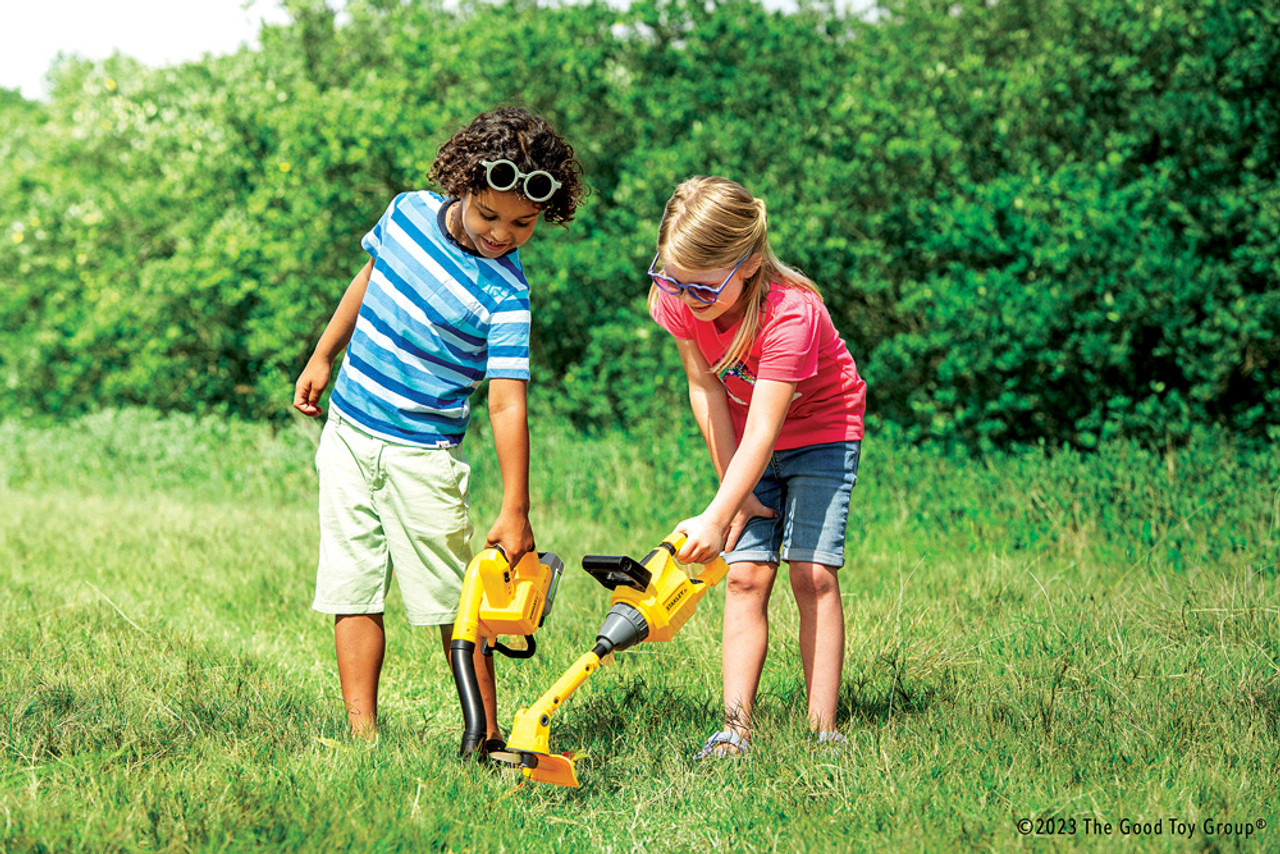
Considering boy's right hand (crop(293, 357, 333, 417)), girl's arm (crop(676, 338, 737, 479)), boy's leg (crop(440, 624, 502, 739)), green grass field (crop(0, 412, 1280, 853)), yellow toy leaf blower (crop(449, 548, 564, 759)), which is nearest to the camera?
green grass field (crop(0, 412, 1280, 853))

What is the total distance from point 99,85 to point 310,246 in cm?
558

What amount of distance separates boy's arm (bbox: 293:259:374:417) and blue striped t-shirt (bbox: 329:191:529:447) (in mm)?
95

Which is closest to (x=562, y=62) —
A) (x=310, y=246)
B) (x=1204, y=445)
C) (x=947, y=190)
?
(x=310, y=246)

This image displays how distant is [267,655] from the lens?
4027 mm

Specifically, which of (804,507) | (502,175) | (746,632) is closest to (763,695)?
(746,632)

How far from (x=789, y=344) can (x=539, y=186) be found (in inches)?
29.7

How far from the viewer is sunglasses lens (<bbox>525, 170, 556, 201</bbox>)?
272 centimetres

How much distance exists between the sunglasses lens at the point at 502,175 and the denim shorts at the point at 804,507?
1.01 meters

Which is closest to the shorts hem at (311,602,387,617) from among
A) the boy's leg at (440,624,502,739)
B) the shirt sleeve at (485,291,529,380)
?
the boy's leg at (440,624,502,739)

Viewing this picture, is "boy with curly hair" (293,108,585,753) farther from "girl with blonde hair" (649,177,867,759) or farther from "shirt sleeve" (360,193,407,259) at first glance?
"girl with blonde hair" (649,177,867,759)

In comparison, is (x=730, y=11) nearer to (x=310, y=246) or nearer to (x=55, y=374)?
(x=310, y=246)

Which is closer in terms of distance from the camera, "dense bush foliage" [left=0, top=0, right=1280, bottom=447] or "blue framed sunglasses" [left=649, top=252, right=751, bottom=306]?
"blue framed sunglasses" [left=649, top=252, right=751, bottom=306]

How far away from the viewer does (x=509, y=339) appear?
2.79 meters

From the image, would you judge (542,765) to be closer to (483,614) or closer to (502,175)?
(483,614)
